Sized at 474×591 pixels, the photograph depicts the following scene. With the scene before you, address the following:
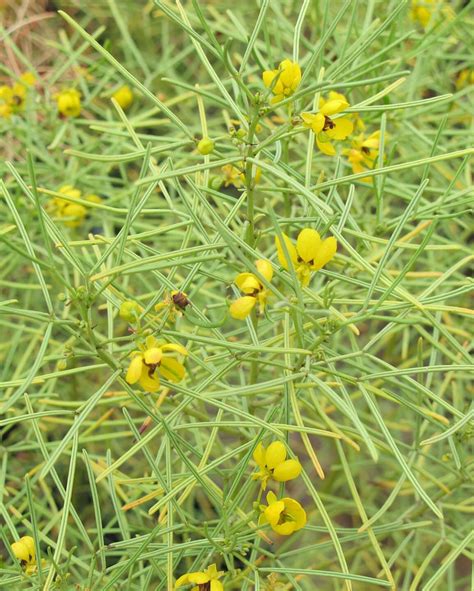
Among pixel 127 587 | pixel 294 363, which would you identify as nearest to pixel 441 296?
pixel 294 363

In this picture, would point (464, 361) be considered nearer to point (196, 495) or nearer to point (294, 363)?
point (294, 363)

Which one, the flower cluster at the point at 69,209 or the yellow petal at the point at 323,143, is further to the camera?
the flower cluster at the point at 69,209

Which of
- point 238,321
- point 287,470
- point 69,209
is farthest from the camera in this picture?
point 238,321

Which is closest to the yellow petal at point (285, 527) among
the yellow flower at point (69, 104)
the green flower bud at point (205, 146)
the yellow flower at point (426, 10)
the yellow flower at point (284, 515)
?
the yellow flower at point (284, 515)

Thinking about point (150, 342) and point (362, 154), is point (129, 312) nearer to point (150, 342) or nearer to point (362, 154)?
point (150, 342)

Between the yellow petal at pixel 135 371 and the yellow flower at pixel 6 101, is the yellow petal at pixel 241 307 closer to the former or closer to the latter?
the yellow petal at pixel 135 371

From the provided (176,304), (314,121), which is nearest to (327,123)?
(314,121)

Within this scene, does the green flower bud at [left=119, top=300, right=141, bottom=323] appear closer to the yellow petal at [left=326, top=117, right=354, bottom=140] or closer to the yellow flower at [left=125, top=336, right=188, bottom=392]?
the yellow flower at [left=125, top=336, right=188, bottom=392]
